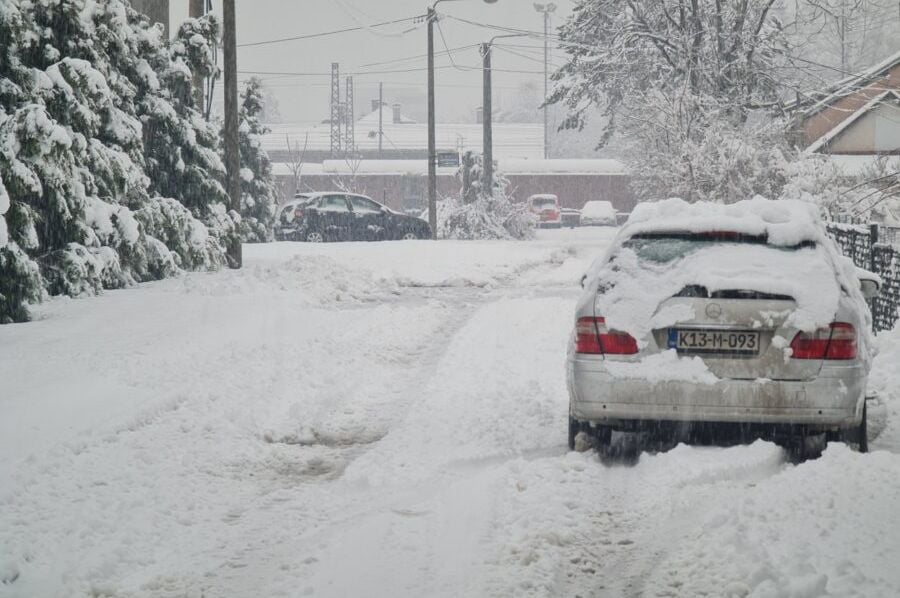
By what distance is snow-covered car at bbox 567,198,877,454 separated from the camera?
5.80 metres

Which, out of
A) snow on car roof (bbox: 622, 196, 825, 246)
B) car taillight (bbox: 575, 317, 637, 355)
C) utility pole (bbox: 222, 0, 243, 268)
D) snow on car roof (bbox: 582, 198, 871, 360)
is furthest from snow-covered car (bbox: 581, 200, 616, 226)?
car taillight (bbox: 575, 317, 637, 355)

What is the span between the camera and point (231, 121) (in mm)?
19672

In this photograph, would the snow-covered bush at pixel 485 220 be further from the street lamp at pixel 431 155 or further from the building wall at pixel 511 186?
the building wall at pixel 511 186

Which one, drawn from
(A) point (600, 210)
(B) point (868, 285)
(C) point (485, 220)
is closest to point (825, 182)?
(C) point (485, 220)

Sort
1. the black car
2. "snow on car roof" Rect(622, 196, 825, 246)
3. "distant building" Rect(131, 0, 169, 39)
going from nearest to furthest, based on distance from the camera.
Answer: "snow on car roof" Rect(622, 196, 825, 246) < "distant building" Rect(131, 0, 169, 39) < the black car

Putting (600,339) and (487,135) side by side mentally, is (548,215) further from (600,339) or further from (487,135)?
(600,339)

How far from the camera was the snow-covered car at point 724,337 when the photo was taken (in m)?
5.80

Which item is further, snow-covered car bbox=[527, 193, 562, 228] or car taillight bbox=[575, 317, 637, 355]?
snow-covered car bbox=[527, 193, 562, 228]

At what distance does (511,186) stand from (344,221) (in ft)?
103

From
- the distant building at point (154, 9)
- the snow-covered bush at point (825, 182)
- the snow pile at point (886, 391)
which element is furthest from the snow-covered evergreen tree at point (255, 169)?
the snow pile at point (886, 391)

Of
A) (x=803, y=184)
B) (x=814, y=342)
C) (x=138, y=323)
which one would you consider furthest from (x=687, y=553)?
(x=803, y=184)

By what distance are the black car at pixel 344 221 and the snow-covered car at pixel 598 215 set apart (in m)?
21.4

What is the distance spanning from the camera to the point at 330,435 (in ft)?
24.4

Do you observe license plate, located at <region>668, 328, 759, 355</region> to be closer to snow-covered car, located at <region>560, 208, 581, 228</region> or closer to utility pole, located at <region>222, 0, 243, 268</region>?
utility pole, located at <region>222, 0, 243, 268</region>
